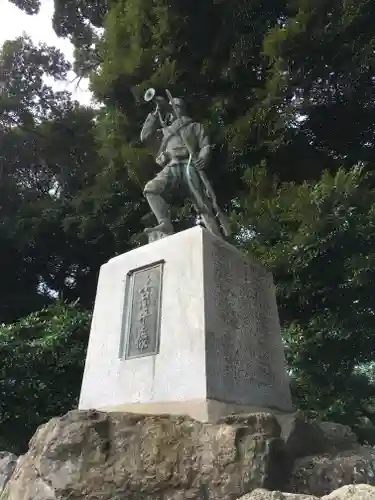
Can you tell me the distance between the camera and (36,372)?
6.93 metres

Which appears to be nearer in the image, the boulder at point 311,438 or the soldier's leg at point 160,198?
the boulder at point 311,438

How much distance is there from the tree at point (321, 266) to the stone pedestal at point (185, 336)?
940 mm

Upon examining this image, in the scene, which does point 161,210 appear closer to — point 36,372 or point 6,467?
point 6,467

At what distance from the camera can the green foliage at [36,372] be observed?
22.2 ft

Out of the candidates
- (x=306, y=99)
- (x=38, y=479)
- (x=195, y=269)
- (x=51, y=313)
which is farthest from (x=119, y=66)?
(x=38, y=479)

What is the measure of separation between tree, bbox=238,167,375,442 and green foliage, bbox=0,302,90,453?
3126 mm

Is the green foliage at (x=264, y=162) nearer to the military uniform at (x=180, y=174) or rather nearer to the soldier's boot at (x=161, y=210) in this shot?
the military uniform at (x=180, y=174)

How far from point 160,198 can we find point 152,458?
2547mm

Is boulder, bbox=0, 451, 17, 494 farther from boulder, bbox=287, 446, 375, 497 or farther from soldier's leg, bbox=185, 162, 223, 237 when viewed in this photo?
soldier's leg, bbox=185, 162, 223, 237

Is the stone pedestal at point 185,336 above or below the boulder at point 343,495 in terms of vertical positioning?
above

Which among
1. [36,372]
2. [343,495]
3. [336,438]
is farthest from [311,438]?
[36,372]

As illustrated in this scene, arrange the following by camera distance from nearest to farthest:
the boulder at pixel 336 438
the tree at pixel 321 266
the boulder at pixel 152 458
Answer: the boulder at pixel 152 458 < the boulder at pixel 336 438 < the tree at pixel 321 266

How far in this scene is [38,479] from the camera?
10.6 ft

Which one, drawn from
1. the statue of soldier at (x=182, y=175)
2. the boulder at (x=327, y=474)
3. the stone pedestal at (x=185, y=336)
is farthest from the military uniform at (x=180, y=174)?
the boulder at (x=327, y=474)
